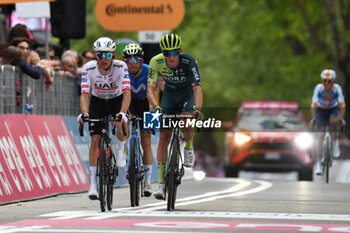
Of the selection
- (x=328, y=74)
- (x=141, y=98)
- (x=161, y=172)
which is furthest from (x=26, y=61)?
(x=328, y=74)

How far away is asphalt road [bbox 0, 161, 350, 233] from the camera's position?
1120cm

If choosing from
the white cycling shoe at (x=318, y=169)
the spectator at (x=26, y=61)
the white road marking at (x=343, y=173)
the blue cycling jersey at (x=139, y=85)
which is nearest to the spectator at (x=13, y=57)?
the spectator at (x=26, y=61)

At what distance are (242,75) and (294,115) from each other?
21.4 m

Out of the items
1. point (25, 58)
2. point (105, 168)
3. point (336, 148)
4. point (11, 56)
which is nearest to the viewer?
point (105, 168)

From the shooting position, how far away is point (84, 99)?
537 inches

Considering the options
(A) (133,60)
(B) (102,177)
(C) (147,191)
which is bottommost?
(C) (147,191)

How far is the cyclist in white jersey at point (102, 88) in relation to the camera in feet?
44.5

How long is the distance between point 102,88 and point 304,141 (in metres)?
12.9

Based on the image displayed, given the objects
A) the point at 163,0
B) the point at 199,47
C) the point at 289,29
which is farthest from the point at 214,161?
the point at 163,0

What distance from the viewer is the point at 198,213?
1309 centimetres

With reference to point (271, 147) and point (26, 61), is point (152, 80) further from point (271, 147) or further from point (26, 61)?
point (271, 147)

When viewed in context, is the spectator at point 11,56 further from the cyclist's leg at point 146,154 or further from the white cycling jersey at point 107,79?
the white cycling jersey at point 107,79

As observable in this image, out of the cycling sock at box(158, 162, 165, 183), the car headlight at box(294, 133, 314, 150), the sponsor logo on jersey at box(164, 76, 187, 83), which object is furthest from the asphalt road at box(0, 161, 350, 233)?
the car headlight at box(294, 133, 314, 150)

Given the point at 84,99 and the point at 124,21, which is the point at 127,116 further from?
the point at 124,21
